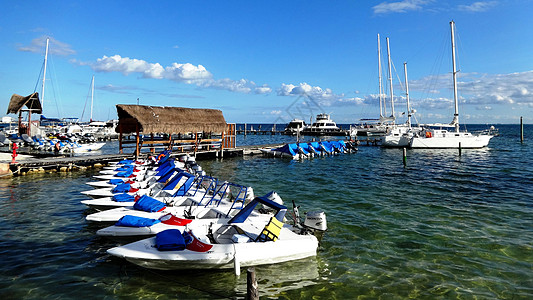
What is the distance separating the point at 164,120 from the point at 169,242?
2198 cm

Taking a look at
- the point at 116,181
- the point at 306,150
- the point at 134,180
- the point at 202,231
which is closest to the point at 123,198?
the point at 134,180

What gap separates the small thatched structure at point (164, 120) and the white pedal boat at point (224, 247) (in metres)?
19.4

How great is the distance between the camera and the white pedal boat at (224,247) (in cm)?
825

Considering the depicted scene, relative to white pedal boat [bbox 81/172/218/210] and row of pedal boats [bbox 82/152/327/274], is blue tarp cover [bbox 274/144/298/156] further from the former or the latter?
row of pedal boats [bbox 82/152/327/274]

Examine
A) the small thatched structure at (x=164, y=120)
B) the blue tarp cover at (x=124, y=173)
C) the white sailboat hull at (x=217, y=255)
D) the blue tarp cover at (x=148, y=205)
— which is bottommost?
the white sailboat hull at (x=217, y=255)

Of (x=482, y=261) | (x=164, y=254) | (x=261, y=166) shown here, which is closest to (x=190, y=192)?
(x=164, y=254)

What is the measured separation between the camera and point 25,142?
4166 centimetres

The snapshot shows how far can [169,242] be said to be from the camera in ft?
27.9

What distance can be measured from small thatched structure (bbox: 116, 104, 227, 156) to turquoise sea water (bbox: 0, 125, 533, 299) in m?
8.79

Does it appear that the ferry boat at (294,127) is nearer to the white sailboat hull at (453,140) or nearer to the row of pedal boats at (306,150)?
the row of pedal boats at (306,150)

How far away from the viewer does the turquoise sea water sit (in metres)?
7.93

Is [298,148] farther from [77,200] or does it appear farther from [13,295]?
[13,295]

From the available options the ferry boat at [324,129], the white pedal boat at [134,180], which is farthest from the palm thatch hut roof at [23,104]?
the ferry boat at [324,129]

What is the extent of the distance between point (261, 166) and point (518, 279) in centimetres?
2450
